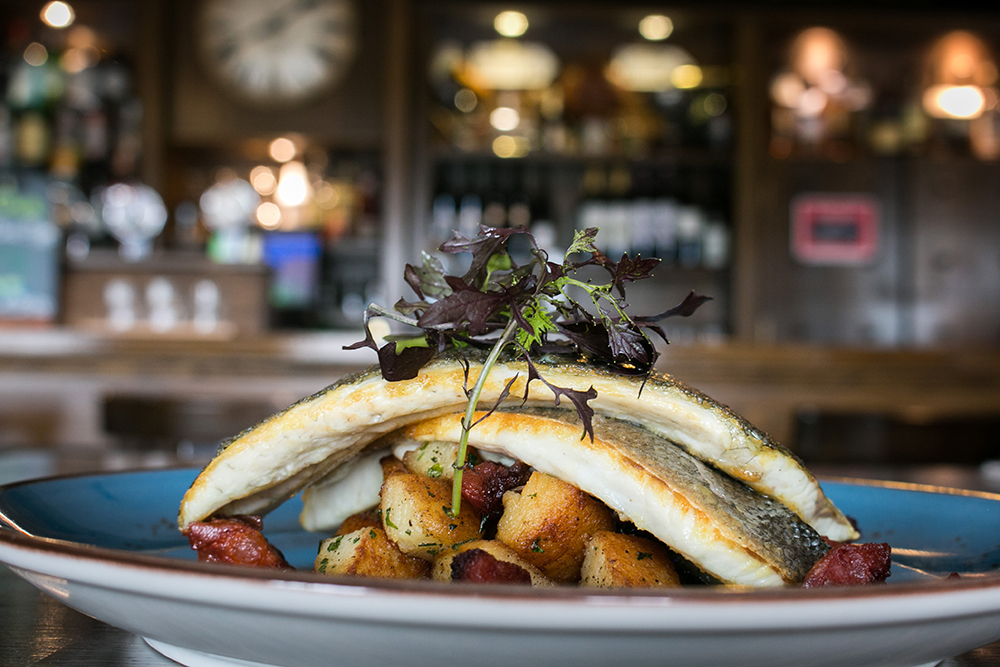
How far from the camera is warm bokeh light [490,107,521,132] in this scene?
4898 millimetres

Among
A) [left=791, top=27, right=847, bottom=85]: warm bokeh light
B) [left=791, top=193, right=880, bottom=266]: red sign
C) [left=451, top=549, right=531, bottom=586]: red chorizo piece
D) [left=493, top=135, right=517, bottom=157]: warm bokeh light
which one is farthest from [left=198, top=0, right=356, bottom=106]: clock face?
[left=451, top=549, right=531, bottom=586]: red chorizo piece

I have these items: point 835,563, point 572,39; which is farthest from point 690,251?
point 835,563

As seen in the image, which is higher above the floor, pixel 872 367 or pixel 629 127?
pixel 629 127

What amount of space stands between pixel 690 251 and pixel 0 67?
164 inches

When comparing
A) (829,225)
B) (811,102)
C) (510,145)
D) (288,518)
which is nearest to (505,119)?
(510,145)

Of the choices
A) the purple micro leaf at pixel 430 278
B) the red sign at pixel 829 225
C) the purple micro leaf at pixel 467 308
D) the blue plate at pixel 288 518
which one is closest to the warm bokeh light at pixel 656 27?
the red sign at pixel 829 225

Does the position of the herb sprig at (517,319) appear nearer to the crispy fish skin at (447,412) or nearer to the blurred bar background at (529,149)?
the crispy fish skin at (447,412)

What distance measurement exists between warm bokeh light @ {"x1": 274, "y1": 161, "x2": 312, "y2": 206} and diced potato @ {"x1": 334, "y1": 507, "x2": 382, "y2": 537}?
449 cm

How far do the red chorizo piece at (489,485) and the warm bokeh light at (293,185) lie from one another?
4590mm

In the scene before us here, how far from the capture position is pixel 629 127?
4902mm

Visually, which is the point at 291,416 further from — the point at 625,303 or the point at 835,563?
the point at 835,563

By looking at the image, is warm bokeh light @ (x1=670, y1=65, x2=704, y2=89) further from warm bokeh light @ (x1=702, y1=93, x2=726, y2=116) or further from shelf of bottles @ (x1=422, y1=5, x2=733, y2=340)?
warm bokeh light @ (x1=702, y1=93, x2=726, y2=116)

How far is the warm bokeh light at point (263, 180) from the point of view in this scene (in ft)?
17.0

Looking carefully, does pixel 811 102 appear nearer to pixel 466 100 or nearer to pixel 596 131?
pixel 596 131
